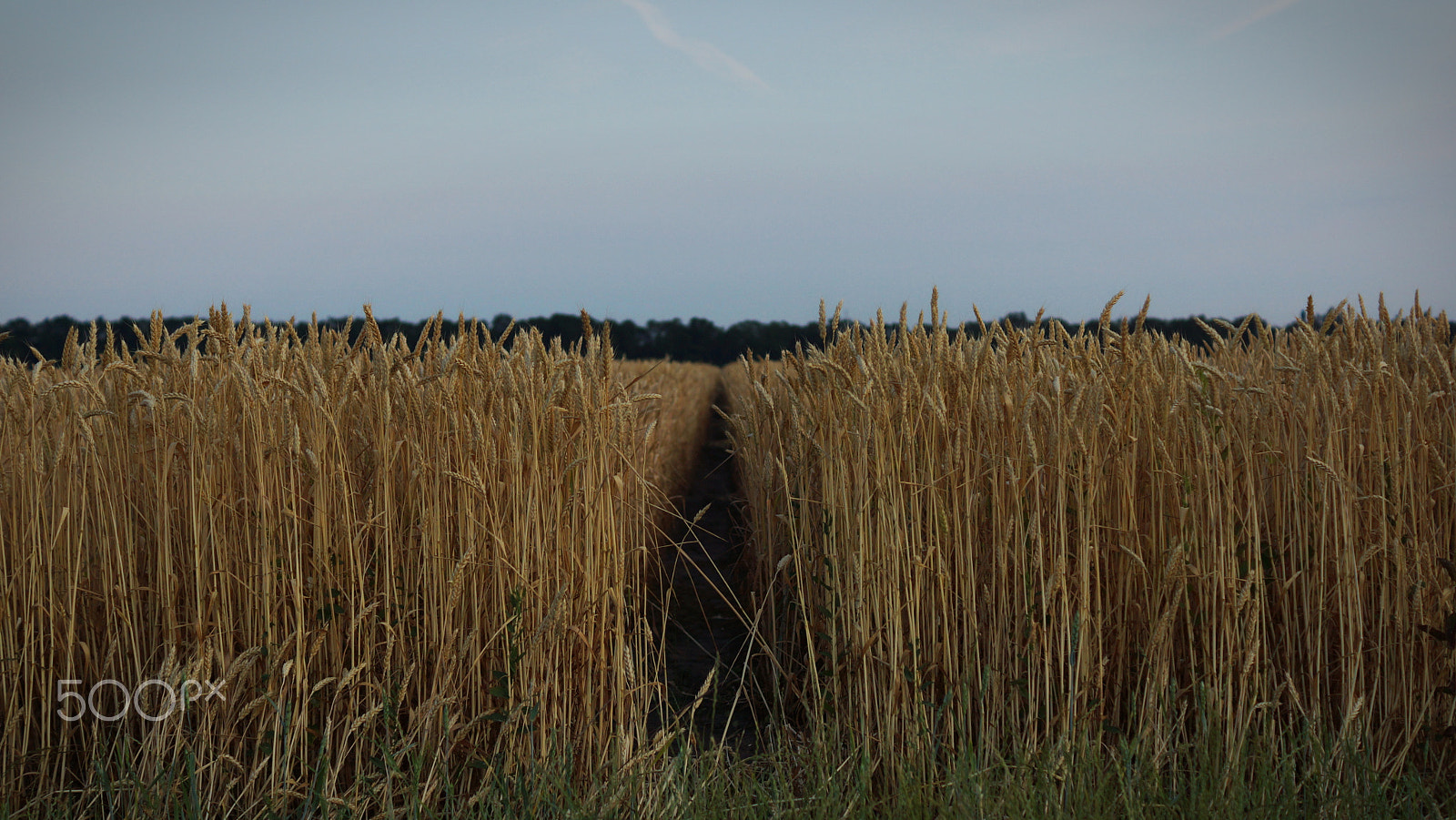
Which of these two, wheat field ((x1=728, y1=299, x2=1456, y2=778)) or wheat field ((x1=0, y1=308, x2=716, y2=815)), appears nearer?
wheat field ((x1=0, y1=308, x2=716, y2=815))

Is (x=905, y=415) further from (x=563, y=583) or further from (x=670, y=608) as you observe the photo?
(x=670, y=608)

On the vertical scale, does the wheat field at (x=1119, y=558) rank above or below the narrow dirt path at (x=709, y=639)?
above

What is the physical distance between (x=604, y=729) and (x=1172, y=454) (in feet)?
6.32

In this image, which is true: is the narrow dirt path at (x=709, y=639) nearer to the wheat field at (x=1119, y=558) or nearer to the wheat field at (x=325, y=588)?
the wheat field at (x=325, y=588)

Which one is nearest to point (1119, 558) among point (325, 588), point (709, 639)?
point (709, 639)

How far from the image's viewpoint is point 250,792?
2291mm

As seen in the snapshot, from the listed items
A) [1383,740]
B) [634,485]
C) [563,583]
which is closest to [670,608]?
[634,485]

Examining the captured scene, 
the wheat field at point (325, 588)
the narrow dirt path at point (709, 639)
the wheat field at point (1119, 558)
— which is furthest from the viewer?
the narrow dirt path at point (709, 639)

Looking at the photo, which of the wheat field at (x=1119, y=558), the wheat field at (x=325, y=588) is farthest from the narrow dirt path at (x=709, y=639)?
the wheat field at (x=1119, y=558)

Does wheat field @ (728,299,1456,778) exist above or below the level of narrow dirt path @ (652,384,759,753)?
above

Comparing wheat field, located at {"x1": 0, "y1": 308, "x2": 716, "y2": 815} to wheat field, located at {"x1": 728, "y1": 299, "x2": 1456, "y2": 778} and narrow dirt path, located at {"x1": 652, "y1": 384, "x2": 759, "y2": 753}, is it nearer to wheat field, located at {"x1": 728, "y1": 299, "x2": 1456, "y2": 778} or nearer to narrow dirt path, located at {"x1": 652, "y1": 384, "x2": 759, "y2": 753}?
narrow dirt path, located at {"x1": 652, "y1": 384, "x2": 759, "y2": 753}

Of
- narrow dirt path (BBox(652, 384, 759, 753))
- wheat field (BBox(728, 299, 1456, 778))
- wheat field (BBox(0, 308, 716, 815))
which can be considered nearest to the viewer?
wheat field (BBox(0, 308, 716, 815))

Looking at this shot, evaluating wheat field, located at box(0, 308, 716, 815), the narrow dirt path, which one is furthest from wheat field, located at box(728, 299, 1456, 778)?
wheat field, located at box(0, 308, 716, 815)

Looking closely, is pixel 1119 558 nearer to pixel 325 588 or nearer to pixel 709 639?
pixel 709 639
